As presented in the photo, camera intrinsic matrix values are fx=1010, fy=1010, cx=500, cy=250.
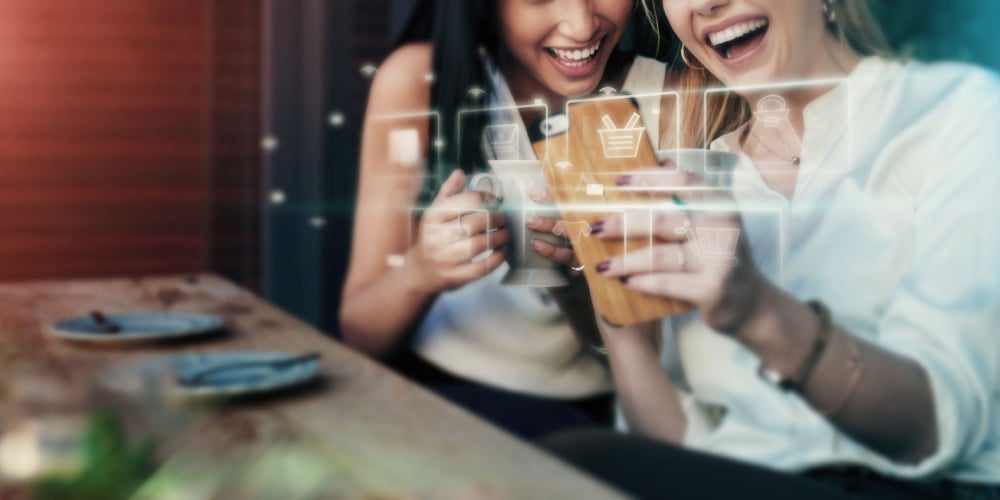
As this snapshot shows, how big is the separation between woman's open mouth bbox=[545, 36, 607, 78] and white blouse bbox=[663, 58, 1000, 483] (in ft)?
0.99

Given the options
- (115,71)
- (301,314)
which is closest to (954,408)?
(301,314)

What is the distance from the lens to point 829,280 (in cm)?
127

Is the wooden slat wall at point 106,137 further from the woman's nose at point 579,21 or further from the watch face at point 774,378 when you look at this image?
the watch face at point 774,378

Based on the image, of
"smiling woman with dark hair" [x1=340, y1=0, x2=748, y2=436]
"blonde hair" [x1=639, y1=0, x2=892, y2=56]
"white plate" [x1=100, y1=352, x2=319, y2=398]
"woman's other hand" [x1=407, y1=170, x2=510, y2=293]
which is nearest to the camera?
"white plate" [x1=100, y1=352, x2=319, y2=398]

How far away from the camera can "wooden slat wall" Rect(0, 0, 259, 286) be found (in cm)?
325

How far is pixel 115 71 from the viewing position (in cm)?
335

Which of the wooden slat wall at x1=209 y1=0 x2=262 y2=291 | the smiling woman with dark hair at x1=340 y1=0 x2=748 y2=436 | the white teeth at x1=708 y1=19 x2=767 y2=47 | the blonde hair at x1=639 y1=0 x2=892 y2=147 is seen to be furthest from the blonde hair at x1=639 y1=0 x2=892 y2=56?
the wooden slat wall at x1=209 y1=0 x2=262 y2=291

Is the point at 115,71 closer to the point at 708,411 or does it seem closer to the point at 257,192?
the point at 257,192

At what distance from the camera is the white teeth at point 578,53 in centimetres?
155

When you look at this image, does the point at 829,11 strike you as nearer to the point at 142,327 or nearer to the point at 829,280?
the point at 829,280

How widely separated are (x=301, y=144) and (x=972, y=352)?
2.09m

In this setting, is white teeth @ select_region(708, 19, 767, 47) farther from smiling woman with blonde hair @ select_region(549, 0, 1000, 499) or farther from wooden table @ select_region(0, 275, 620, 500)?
wooden table @ select_region(0, 275, 620, 500)

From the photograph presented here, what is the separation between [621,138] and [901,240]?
45cm

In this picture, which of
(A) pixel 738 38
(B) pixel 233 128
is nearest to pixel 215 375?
(A) pixel 738 38
